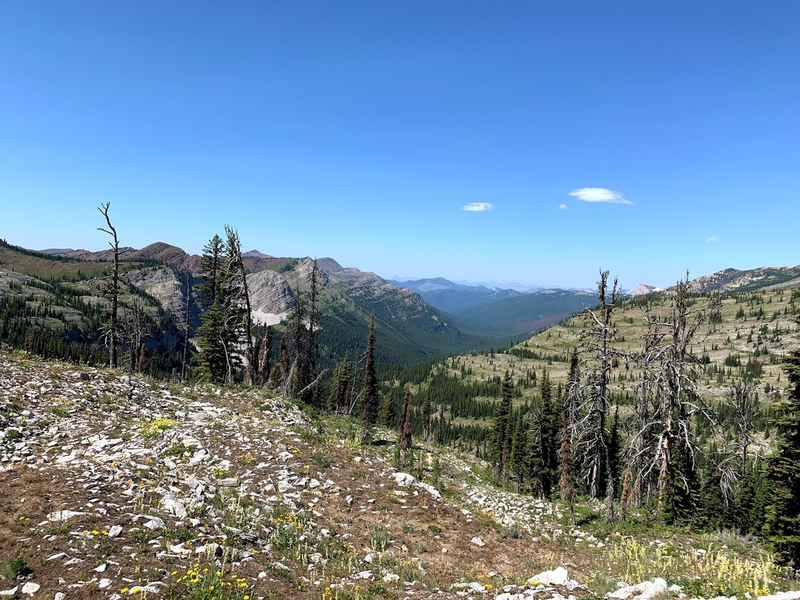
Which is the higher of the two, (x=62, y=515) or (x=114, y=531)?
(x=62, y=515)

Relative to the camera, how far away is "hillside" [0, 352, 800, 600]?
978 cm

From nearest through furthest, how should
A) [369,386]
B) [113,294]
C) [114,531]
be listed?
[114,531] < [113,294] < [369,386]

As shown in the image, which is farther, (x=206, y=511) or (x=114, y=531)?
(x=206, y=511)

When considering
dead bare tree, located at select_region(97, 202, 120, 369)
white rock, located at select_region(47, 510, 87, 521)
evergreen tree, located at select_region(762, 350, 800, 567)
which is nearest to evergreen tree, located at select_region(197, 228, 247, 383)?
dead bare tree, located at select_region(97, 202, 120, 369)

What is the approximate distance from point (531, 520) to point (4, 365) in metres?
34.6

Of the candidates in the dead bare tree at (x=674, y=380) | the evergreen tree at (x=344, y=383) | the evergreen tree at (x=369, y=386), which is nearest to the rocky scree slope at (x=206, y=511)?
the dead bare tree at (x=674, y=380)

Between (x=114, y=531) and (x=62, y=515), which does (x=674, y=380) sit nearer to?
(x=114, y=531)

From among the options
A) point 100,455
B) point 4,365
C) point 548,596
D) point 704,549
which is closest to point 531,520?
point 704,549

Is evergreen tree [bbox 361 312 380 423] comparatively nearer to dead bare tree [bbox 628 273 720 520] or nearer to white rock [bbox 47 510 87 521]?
dead bare tree [bbox 628 273 720 520]

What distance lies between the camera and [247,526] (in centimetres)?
1338

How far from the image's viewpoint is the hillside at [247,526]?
9.78 meters

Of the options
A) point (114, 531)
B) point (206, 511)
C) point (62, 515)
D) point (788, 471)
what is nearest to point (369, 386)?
point (788, 471)

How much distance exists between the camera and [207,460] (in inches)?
719

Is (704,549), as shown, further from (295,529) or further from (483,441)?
(483,441)
